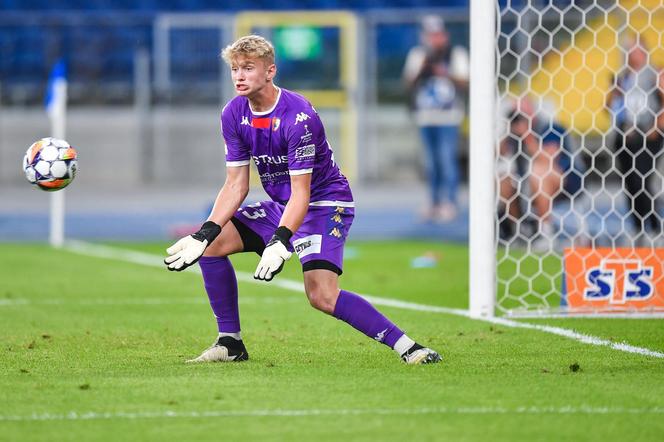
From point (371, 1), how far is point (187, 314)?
1859 centimetres

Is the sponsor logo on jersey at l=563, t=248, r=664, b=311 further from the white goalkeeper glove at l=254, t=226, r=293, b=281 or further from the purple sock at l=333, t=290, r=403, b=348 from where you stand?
the white goalkeeper glove at l=254, t=226, r=293, b=281

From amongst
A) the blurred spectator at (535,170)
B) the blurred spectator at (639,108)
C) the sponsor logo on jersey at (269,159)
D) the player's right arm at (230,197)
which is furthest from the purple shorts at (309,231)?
the blurred spectator at (535,170)

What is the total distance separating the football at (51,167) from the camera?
6.86 meters

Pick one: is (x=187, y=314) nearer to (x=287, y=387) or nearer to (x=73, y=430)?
(x=287, y=387)

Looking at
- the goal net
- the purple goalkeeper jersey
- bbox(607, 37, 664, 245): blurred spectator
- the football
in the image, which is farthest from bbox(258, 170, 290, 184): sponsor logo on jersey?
bbox(607, 37, 664, 245): blurred spectator

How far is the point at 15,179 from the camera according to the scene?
2411 cm

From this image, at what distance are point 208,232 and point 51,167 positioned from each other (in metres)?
1.21

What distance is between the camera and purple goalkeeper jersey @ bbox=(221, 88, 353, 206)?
238 inches

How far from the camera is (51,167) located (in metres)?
6.84

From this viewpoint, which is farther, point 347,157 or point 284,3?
point 284,3

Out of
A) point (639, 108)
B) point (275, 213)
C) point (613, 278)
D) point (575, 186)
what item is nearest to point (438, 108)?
point (575, 186)

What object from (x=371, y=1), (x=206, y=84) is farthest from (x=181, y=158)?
(x=371, y=1)

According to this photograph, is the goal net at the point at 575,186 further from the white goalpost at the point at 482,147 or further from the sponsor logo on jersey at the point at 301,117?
the sponsor logo on jersey at the point at 301,117

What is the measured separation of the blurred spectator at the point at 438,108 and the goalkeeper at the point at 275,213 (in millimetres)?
9452
